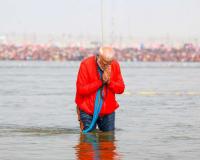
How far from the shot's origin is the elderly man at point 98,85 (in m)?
13.9

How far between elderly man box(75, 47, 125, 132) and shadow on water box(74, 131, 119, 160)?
0.82ft

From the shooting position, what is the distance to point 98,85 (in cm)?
1397

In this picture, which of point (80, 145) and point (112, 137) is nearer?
point (80, 145)

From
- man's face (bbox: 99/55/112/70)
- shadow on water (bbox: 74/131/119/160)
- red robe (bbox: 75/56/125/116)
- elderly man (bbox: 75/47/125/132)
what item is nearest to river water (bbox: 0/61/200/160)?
shadow on water (bbox: 74/131/119/160)

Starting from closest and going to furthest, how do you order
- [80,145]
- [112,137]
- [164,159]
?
[164,159]
[80,145]
[112,137]

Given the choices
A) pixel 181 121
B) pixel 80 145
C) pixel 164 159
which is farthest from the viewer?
pixel 181 121

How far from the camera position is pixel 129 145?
537 inches

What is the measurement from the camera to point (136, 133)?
15672 millimetres

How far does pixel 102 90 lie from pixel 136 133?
1.73m

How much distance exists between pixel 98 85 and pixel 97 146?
1.01 metres

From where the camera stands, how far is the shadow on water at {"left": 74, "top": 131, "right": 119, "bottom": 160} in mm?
12172

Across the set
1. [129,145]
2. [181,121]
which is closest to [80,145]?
[129,145]

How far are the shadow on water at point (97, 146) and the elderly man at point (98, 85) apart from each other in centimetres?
25

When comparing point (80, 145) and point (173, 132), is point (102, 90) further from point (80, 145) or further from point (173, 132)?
point (173, 132)
